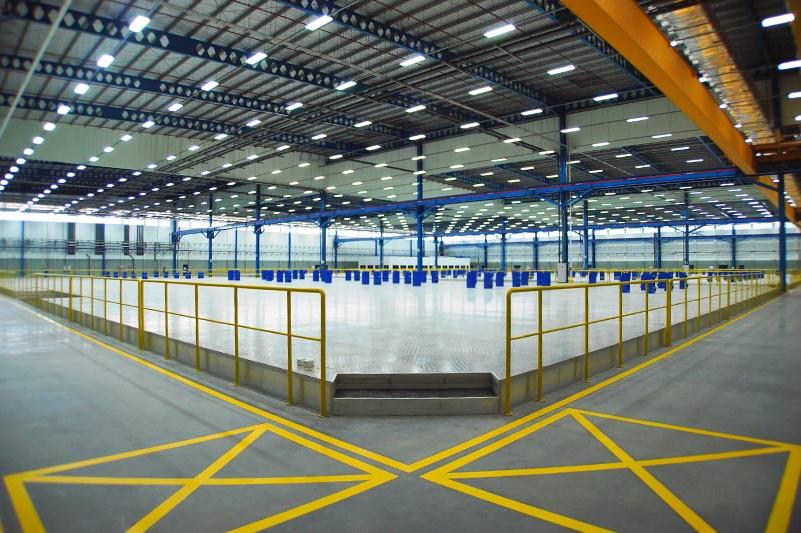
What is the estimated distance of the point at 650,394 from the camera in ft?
21.5

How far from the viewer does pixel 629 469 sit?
4219mm

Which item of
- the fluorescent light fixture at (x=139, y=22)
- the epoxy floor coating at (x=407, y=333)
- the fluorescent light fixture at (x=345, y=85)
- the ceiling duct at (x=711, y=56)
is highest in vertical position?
the fluorescent light fixture at (x=345, y=85)

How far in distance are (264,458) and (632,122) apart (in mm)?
26148

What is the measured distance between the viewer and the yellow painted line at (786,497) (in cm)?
332

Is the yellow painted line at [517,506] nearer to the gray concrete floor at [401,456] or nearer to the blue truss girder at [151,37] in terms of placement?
the gray concrete floor at [401,456]

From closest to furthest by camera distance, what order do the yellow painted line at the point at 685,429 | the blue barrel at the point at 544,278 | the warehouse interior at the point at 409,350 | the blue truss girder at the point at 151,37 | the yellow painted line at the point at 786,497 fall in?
the yellow painted line at the point at 786,497 < the warehouse interior at the point at 409,350 < the yellow painted line at the point at 685,429 < the blue truss girder at the point at 151,37 < the blue barrel at the point at 544,278

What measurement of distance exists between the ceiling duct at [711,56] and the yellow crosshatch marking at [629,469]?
9447 mm

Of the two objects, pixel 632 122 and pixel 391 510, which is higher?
pixel 632 122

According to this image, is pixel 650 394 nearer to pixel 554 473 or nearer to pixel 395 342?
pixel 554 473

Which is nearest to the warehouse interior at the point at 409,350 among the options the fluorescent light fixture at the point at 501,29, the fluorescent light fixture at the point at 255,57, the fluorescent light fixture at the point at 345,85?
the fluorescent light fixture at the point at 345,85

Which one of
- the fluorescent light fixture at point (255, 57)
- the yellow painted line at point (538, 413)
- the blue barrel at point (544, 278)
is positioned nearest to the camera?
the yellow painted line at point (538, 413)

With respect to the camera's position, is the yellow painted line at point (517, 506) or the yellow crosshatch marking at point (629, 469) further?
the yellow crosshatch marking at point (629, 469)

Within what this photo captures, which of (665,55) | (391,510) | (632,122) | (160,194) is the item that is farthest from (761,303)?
(160,194)

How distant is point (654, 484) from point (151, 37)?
17.7m
